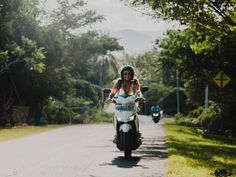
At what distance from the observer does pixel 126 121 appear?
12000 millimetres

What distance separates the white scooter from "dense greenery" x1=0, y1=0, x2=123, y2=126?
858 inches

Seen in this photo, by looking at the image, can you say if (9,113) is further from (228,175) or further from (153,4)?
(228,175)

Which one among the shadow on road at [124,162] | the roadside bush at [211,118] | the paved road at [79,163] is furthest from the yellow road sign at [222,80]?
the roadside bush at [211,118]

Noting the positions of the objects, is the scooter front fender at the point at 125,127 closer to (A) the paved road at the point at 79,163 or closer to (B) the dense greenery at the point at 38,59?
(A) the paved road at the point at 79,163

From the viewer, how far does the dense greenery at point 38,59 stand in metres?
36.5

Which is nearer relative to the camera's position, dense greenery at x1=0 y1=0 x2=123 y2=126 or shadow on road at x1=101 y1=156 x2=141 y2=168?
shadow on road at x1=101 y1=156 x2=141 y2=168

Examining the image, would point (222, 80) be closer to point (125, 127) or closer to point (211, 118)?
point (125, 127)

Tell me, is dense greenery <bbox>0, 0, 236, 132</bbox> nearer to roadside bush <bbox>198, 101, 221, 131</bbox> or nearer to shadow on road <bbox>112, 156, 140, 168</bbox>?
roadside bush <bbox>198, 101, 221, 131</bbox>

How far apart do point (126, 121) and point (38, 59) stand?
2616 centimetres

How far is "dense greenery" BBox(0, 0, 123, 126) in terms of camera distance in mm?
36484

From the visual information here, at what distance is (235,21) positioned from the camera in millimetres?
16750

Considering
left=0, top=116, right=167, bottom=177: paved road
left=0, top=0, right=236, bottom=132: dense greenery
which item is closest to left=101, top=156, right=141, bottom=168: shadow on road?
left=0, top=116, right=167, bottom=177: paved road

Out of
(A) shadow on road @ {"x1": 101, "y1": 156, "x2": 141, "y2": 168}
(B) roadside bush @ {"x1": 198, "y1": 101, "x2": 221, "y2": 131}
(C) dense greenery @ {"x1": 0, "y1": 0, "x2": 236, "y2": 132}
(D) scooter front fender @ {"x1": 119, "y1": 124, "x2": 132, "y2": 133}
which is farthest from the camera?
(B) roadside bush @ {"x1": 198, "y1": 101, "x2": 221, "y2": 131}

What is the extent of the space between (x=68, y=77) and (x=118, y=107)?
1434 inches
